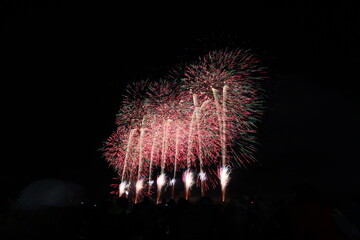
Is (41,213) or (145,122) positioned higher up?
(145,122)

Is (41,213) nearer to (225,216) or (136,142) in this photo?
(225,216)

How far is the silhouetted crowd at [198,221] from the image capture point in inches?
130

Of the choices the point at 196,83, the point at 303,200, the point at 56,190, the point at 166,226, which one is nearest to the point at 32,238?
the point at 166,226

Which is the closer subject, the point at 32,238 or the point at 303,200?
the point at 303,200

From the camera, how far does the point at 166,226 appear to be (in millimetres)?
7676

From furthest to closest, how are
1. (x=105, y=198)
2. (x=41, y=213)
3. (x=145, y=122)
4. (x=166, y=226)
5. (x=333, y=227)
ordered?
(x=145, y=122) < (x=166, y=226) < (x=41, y=213) < (x=105, y=198) < (x=333, y=227)

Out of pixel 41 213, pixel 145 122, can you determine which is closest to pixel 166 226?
pixel 41 213

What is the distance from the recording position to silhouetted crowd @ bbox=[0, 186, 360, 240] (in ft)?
10.8

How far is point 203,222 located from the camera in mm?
5684

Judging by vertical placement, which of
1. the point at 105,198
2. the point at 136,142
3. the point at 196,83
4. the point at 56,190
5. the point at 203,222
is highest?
the point at 196,83

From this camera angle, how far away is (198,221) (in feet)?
18.7

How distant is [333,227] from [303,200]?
1.57 feet

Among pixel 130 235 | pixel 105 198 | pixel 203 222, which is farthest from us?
pixel 203 222

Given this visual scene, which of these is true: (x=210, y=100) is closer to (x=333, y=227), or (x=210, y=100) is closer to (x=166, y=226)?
(x=166, y=226)
